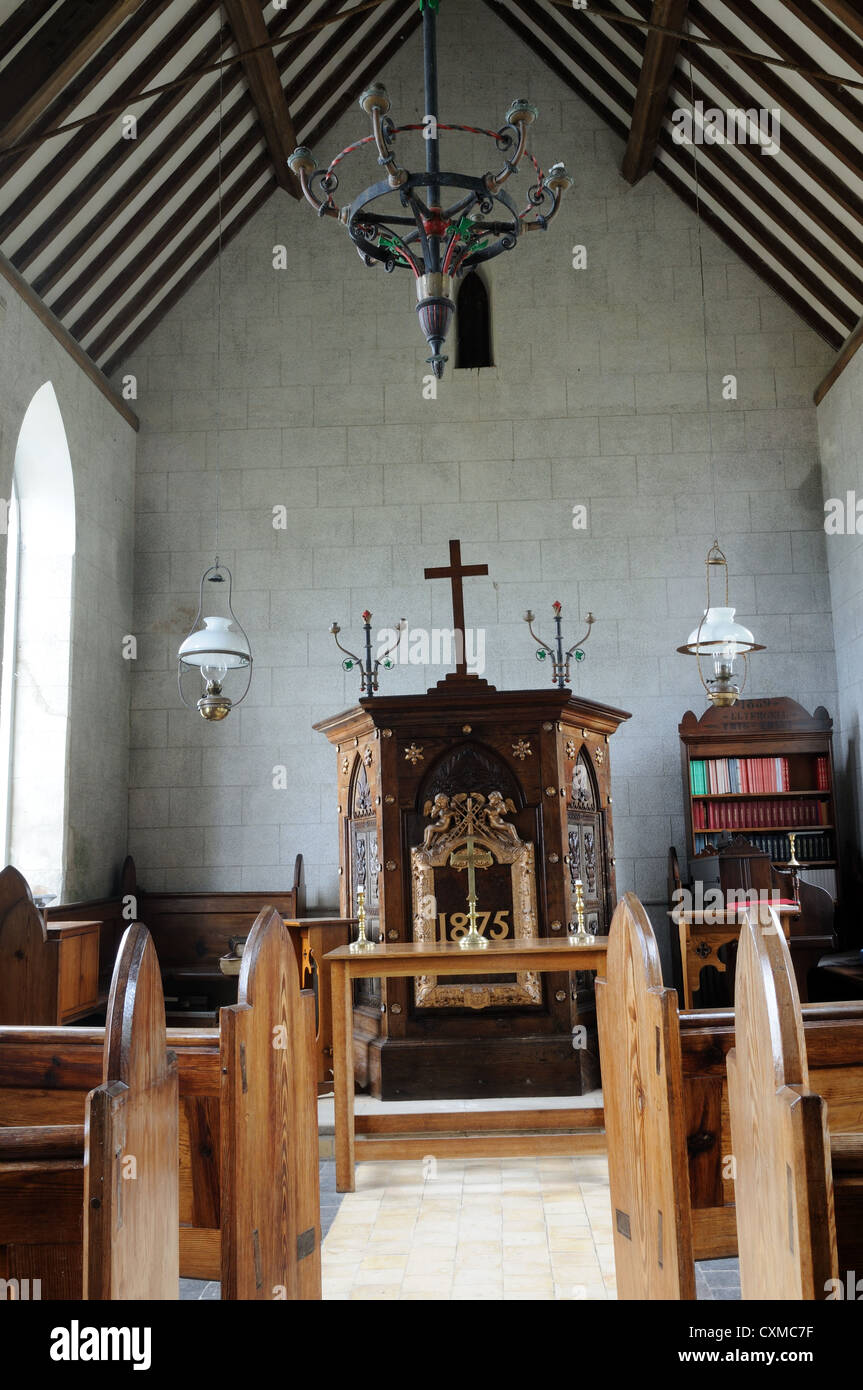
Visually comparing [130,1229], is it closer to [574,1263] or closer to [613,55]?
[574,1263]

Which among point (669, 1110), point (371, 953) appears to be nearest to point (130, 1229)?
point (669, 1110)

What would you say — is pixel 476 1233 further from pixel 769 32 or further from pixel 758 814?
pixel 769 32

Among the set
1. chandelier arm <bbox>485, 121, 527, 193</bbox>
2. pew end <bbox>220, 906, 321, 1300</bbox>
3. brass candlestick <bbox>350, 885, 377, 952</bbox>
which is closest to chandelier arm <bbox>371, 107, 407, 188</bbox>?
chandelier arm <bbox>485, 121, 527, 193</bbox>

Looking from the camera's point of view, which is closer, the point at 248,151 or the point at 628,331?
the point at 248,151

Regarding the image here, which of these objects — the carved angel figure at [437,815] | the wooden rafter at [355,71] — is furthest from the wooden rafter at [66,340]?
the carved angel figure at [437,815]

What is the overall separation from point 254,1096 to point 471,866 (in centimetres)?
364

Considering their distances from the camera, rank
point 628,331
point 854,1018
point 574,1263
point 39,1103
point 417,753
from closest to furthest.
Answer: point 39,1103, point 854,1018, point 574,1263, point 417,753, point 628,331

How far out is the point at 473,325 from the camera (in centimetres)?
898

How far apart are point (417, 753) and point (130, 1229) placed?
4650 millimetres

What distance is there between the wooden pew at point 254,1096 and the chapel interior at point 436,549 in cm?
82

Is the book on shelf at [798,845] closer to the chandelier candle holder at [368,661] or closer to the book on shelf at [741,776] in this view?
the book on shelf at [741,776]

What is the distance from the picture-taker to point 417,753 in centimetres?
617

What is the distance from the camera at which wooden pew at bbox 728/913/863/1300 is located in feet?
4.36

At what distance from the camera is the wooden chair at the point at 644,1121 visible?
2035 mm
